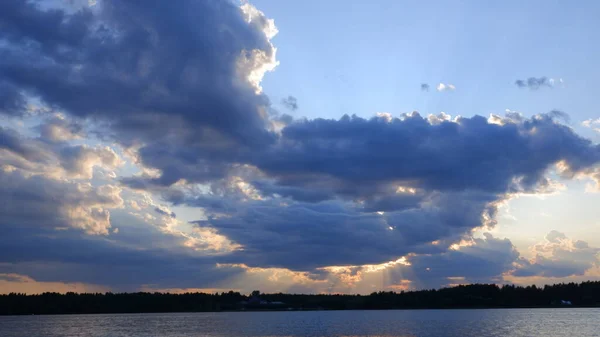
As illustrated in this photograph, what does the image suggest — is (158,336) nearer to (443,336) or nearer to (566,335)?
(443,336)

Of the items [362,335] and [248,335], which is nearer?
→ [362,335]

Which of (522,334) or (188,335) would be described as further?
(188,335)

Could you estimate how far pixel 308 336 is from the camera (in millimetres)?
109312

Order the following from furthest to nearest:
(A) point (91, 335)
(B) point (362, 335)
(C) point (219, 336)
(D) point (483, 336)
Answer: (A) point (91, 335) < (C) point (219, 336) < (B) point (362, 335) < (D) point (483, 336)

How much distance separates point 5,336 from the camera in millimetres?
125562

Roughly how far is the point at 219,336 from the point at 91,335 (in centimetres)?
2982

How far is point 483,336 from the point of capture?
99875 mm

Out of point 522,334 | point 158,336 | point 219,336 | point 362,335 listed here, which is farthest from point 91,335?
point 522,334

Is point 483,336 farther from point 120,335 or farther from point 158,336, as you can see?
point 120,335

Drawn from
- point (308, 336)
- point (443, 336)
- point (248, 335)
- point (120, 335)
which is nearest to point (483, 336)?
point (443, 336)

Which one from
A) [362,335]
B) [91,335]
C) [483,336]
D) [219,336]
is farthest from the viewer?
[91,335]

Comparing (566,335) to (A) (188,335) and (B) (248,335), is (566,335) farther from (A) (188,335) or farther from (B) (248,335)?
(A) (188,335)

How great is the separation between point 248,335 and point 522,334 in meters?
53.1

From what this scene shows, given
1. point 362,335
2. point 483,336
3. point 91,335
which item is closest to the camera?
point 483,336
